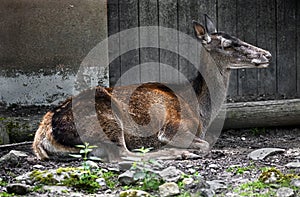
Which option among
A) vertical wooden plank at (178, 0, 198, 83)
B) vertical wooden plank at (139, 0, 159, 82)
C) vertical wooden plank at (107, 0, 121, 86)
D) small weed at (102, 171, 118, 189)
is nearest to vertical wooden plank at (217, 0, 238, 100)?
vertical wooden plank at (178, 0, 198, 83)

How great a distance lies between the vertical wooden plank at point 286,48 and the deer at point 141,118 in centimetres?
252

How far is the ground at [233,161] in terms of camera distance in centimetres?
635

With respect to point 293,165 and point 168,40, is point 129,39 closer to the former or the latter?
point 168,40

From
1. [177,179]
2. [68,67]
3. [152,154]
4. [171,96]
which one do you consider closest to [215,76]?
[171,96]

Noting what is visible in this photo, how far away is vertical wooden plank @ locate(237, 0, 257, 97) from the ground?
173 centimetres

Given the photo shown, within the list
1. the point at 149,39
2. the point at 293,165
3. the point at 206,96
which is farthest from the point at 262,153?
the point at 149,39

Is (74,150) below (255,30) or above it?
below

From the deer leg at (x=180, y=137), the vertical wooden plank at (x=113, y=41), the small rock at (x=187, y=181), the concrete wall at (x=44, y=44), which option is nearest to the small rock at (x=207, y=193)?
the small rock at (x=187, y=181)

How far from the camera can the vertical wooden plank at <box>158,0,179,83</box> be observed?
10.4 m

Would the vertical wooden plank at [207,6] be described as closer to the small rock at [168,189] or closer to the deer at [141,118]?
the deer at [141,118]

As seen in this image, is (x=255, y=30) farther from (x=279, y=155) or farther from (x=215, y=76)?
(x=279, y=155)

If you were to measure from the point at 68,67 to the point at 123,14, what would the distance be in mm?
1376

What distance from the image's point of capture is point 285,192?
5363mm

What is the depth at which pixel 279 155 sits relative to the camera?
7.34 meters
